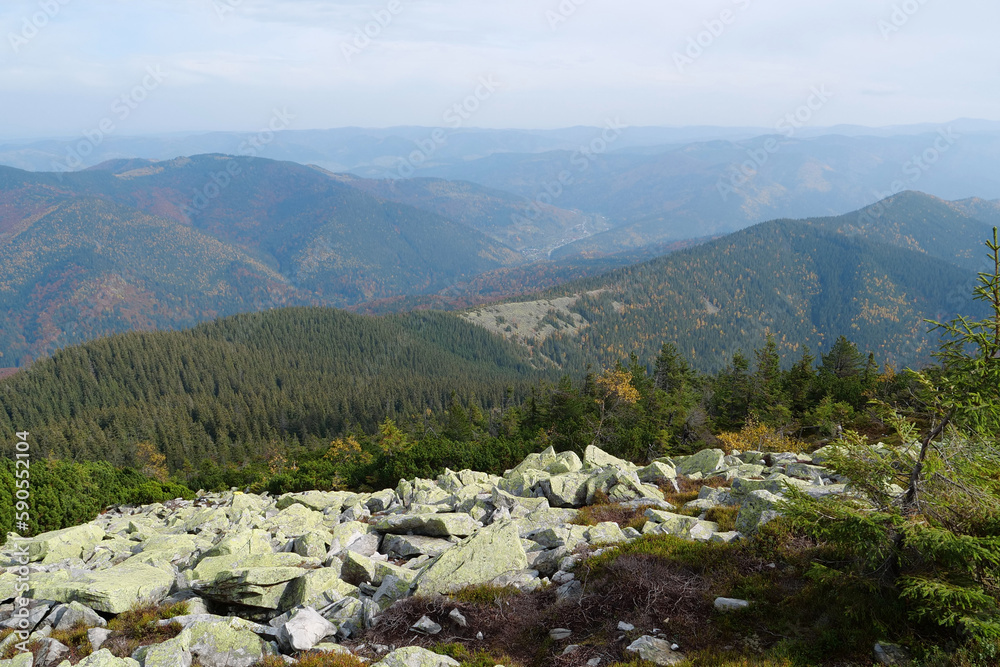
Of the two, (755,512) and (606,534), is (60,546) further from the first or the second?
(755,512)

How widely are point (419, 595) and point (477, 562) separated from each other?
229 cm

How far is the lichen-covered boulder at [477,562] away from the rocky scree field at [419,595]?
1.6 inches

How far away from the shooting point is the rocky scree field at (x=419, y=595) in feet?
39.8

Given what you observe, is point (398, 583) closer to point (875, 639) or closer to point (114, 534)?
point (875, 639)

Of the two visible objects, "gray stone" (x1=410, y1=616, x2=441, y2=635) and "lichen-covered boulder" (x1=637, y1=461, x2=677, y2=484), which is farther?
"lichen-covered boulder" (x1=637, y1=461, x2=677, y2=484)

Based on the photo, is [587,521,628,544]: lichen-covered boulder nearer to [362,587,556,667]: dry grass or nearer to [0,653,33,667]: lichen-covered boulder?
[362,587,556,667]: dry grass

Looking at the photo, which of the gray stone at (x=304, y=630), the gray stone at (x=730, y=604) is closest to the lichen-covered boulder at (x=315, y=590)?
the gray stone at (x=304, y=630)

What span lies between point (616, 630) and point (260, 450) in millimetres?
129667

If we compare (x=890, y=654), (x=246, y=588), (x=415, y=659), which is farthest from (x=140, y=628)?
(x=890, y=654)

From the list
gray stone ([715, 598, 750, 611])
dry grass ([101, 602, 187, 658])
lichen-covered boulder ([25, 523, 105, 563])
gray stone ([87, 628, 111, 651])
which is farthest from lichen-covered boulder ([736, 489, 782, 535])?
lichen-covered boulder ([25, 523, 105, 563])

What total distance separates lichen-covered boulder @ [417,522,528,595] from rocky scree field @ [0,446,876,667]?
0.04 meters

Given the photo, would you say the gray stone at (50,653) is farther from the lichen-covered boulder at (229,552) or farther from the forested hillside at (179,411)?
the forested hillside at (179,411)

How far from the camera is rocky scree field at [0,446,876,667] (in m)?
12.1

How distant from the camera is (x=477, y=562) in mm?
16156
